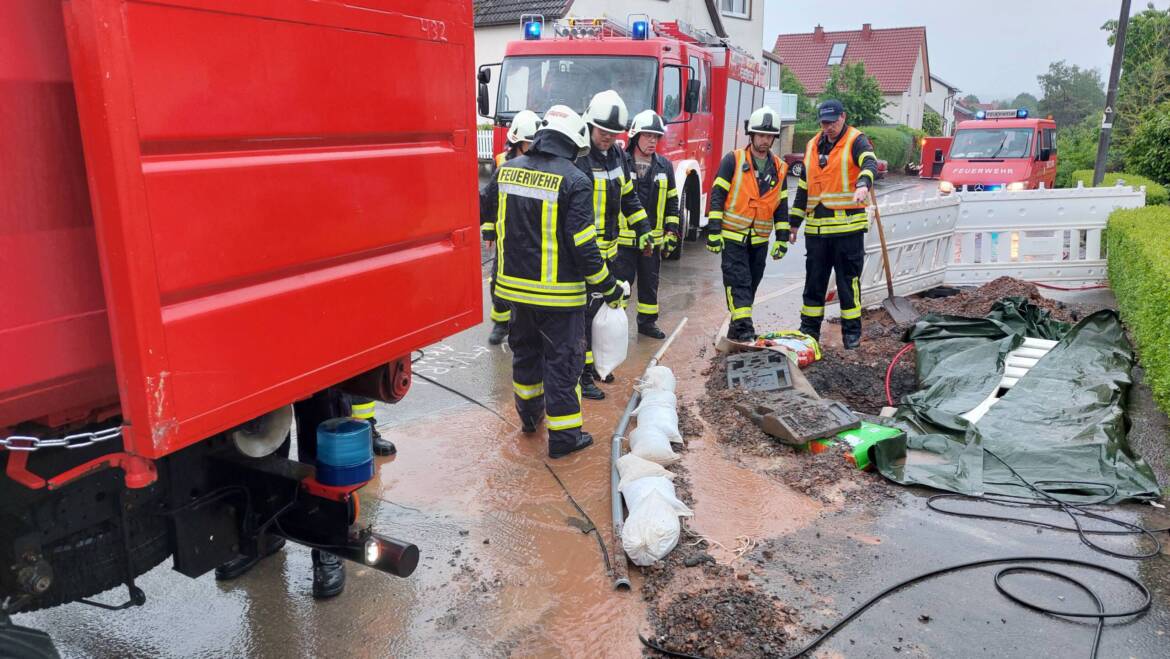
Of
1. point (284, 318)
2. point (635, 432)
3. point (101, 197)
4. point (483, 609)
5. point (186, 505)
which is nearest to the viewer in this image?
point (101, 197)

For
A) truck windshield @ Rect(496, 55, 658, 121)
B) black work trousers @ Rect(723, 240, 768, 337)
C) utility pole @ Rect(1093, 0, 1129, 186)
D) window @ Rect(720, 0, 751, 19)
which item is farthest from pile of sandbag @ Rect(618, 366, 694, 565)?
window @ Rect(720, 0, 751, 19)

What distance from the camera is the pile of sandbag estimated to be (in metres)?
3.41

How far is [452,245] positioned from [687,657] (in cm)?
168

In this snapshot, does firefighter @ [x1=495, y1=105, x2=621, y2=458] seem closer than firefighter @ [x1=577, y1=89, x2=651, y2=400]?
Yes

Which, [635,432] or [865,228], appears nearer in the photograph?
[635,432]

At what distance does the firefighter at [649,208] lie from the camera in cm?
653

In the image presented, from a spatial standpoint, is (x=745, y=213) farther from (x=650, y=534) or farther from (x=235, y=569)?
(x=235, y=569)

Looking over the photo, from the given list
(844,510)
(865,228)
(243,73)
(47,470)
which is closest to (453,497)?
(844,510)

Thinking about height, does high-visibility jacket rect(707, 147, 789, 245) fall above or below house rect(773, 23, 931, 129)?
below

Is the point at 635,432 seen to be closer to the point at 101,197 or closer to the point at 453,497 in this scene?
the point at 453,497

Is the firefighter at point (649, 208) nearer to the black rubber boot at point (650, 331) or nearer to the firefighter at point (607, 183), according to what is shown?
the black rubber boot at point (650, 331)

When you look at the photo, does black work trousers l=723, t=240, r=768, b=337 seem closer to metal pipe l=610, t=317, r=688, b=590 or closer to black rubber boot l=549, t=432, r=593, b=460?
metal pipe l=610, t=317, r=688, b=590

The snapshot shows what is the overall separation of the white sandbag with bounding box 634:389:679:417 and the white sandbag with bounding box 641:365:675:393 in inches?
2.0

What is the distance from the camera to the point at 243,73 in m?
2.01
